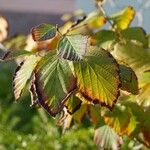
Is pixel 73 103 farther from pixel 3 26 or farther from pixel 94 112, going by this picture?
pixel 3 26

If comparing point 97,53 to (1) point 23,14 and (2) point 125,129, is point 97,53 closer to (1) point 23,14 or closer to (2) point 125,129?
(2) point 125,129

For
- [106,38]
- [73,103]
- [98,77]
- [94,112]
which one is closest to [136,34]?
[106,38]

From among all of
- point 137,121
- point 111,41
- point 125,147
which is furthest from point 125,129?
point 125,147

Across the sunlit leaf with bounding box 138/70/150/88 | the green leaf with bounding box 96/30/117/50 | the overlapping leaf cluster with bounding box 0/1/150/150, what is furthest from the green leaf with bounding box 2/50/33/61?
the green leaf with bounding box 96/30/117/50

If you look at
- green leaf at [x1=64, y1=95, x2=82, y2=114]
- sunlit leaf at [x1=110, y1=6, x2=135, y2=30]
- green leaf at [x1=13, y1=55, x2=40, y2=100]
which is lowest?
sunlit leaf at [x1=110, y1=6, x2=135, y2=30]

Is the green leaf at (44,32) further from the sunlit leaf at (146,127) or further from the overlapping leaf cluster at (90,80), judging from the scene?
the sunlit leaf at (146,127)

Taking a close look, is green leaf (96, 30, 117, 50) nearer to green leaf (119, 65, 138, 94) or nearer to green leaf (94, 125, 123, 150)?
green leaf (94, 125, 123, 150)
